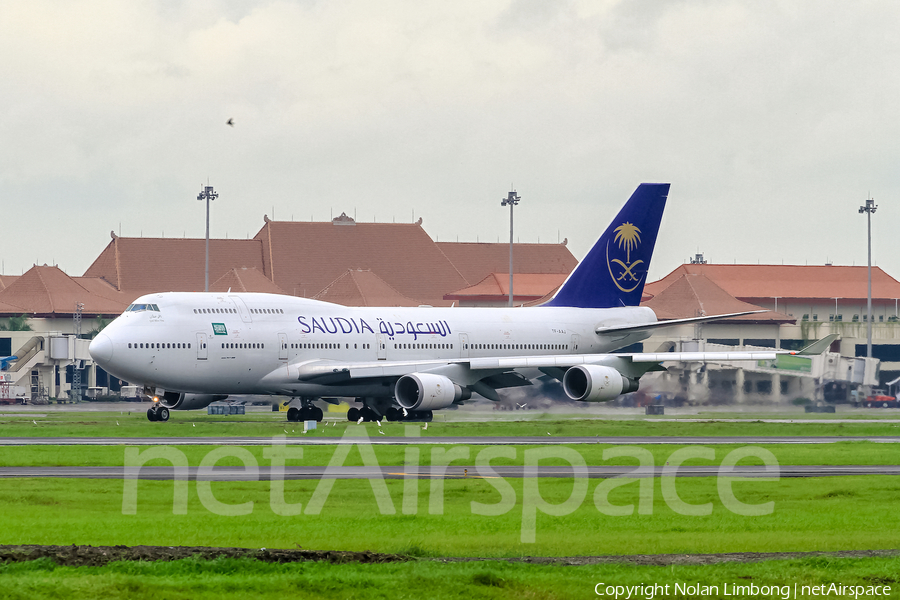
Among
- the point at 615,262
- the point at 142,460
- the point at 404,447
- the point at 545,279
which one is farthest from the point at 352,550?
the point at 545,279

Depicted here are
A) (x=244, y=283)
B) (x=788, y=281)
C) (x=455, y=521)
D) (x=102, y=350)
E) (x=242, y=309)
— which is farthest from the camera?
(x=788, y=281)

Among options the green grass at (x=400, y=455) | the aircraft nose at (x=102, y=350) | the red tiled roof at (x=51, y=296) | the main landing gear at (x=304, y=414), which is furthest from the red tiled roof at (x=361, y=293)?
the green grass at (x=400, y=455)

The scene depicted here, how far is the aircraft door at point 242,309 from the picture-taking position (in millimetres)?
54231

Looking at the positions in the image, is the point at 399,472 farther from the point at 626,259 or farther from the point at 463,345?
the point at 626,259

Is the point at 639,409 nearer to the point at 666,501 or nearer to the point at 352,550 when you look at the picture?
the point at 666,501

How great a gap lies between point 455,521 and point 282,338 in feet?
104

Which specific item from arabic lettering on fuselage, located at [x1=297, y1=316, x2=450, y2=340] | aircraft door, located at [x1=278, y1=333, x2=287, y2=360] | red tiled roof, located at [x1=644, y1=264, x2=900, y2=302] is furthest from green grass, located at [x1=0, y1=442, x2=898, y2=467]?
red tiled roof, located at [x1=644, y1=264, x2=900, y2=302]

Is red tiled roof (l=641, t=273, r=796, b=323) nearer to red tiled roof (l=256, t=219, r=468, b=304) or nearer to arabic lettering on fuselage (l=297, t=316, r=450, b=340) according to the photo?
red tiled roof (l=256, t=219, r=468, b=304)

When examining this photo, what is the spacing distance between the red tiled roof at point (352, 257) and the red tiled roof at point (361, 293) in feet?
44.9

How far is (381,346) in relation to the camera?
5803cm

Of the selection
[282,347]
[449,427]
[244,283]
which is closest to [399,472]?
[449,427]

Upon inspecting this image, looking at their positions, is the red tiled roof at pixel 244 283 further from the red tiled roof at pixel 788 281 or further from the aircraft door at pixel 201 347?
the aircraft door at pixel 201 347

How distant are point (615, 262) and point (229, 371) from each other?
73.6ft

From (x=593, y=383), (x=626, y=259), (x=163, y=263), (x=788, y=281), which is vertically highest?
(x=163, y=263)
